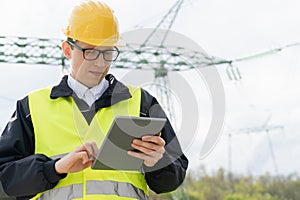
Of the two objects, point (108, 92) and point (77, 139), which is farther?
point (108, 92)

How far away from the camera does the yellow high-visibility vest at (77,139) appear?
8.61 feet

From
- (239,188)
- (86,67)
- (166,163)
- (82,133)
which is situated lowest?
(239,188)

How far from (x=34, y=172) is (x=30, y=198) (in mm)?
266

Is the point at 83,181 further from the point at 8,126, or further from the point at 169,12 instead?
the point at 169,12

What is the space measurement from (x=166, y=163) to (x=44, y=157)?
56 cm

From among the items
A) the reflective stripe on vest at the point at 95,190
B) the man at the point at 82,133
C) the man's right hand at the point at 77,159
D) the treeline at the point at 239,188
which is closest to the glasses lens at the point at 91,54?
the man at the point at 82,133

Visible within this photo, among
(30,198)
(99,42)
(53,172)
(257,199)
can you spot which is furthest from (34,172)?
(257,199)

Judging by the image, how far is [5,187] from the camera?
259cm

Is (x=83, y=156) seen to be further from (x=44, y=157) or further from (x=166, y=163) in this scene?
(x=166, y=163)

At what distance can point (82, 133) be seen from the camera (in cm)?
270

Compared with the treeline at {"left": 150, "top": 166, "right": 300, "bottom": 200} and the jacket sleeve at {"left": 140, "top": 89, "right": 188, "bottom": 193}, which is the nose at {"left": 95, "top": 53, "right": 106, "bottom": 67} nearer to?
the jacket sleeve at {"left": 140, "top": 89, "right": 188, "bottom": 193}

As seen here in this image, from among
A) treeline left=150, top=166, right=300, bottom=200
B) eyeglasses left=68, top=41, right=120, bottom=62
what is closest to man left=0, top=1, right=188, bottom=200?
eyeglasses left=68, top=41, right=120, bottom=62

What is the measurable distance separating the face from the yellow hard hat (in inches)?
1.9

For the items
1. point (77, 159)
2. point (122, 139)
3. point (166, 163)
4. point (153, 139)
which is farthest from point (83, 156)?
point (166, 163)
